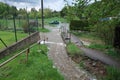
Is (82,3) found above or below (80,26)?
above

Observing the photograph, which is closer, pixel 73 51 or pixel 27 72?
pixel 27 72

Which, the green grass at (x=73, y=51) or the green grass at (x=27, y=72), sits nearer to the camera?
the green grass at (x=27, y=72)

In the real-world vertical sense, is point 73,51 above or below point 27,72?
below

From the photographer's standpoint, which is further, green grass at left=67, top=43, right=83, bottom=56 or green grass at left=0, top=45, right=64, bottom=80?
green grass at left=67, top=43, right=83, bottom=56

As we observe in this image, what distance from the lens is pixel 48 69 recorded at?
786 cm

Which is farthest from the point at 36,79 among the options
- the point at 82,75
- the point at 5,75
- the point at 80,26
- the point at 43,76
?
the point at 80,26

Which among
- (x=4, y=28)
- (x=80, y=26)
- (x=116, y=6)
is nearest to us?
(x=116, y=6)

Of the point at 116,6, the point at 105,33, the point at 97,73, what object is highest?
the point at 116,6

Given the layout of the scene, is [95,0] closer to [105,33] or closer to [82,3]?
[82,3]

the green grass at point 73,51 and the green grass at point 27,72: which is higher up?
the green grass at point 27,72

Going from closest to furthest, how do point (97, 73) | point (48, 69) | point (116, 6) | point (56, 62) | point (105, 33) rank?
point (116, 6) → point (48, 69) → point (97, 73) → point (56, 62) → point (105, 33)

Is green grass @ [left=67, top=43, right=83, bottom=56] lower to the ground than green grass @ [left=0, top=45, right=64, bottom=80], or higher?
lower

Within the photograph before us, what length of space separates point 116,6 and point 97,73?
336 cm

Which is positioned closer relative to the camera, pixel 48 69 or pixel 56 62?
pixel 48 69
